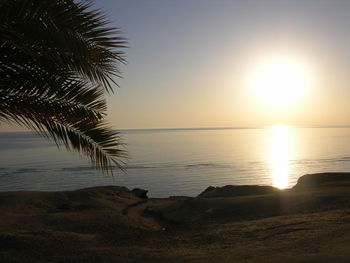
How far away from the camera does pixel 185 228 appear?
10.7 meters

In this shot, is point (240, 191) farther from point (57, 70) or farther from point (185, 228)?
point (57, 70)

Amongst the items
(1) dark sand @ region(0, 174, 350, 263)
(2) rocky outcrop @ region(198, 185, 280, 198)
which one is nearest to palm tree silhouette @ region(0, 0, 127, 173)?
(1) dark sand @ region(0, 174, 350, 263)

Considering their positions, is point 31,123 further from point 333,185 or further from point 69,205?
point 333,185

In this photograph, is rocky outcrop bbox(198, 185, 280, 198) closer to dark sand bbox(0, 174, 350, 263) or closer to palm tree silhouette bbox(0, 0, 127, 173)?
dark sand bbox(0, 174, 350, 263)

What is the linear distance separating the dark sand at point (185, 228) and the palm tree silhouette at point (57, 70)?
2.78m

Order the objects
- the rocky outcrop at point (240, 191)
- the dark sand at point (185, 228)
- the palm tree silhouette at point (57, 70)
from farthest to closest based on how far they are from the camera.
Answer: the rocky outcrop at point (240, 191), the dark sand at point (185, 228), the palm tree silhouette at point (57, 70)

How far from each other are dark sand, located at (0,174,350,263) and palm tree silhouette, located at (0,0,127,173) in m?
2.78

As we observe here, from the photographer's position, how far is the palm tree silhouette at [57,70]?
15.1ft

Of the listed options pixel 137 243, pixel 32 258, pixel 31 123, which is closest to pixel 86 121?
pixel 31 123

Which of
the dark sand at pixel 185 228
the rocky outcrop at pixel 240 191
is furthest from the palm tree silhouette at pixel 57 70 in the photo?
the rocky outcrop at pixel 240 191

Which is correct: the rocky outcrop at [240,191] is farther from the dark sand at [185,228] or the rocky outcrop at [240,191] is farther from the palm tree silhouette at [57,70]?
A: the palm tree silhouette at [57,70]

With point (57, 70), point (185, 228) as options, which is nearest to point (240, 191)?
point (185, 228)

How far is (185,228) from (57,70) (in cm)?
660

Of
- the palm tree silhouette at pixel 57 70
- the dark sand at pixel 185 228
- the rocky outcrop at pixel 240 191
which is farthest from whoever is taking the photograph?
the rocky outcrop at pixel 240 191
